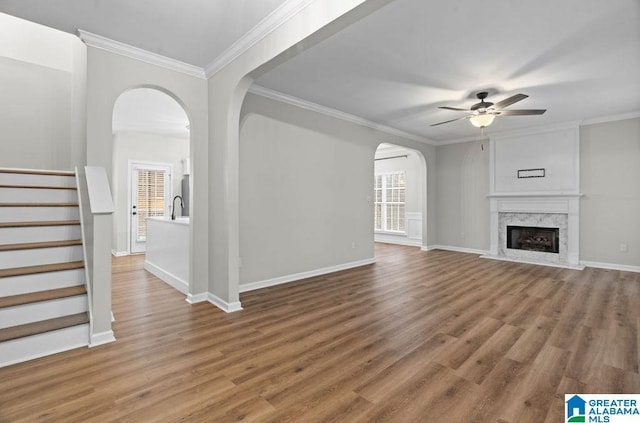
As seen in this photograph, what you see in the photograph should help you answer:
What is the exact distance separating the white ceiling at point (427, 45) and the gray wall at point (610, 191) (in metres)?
0.81

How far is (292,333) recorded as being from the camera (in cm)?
274

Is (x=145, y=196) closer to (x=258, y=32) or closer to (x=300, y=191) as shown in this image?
(x=300, y=191)

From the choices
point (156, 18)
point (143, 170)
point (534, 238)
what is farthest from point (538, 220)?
point (143, 170)

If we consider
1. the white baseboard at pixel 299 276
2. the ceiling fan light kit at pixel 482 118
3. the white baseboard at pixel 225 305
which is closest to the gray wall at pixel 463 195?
the ceiling fan light kit at pixel 482 118

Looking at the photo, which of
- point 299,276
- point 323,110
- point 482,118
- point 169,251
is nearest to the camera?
point 482,118

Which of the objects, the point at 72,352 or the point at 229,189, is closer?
the point at 72,352

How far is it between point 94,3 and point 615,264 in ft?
27.0

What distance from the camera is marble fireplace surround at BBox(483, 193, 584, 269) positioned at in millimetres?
5730

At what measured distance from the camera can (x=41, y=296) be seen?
8.12ft

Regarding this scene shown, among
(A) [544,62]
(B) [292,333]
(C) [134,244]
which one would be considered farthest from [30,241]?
(A) [544,62]

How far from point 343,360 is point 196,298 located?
2.10 meters

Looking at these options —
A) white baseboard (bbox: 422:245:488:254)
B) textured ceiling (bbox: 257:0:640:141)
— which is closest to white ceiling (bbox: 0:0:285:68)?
textured ceiling (bbox: 257:0:640:141)

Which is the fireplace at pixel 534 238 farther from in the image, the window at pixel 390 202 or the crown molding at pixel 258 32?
the crown molding at pixel 258 32

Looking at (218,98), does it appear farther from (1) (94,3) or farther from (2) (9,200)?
(2) (9,200)
